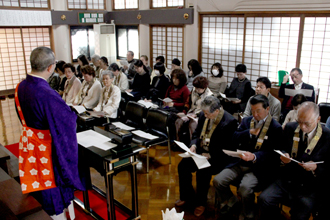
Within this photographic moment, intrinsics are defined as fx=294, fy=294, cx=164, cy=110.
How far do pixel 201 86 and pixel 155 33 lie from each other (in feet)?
17.6

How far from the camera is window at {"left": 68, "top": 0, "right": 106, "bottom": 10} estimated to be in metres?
9.85

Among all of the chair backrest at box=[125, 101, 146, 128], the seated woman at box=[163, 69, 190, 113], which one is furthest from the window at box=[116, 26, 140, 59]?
the chair backrest at box=[125, 101, 146, 128]

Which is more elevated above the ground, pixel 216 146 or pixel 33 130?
pixel 33 130

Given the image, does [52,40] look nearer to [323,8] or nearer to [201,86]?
[201,86]

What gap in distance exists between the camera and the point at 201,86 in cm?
436

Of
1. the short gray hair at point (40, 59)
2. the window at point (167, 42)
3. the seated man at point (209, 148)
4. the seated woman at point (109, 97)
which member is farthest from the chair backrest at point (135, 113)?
the window at point (167, 42)

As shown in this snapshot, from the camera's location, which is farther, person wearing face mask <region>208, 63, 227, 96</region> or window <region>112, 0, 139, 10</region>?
window <region>112, 0, 139, 10</region>

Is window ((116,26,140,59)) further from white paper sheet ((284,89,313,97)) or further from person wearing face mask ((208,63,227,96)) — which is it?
white paper sheet ((284,89,313,97))

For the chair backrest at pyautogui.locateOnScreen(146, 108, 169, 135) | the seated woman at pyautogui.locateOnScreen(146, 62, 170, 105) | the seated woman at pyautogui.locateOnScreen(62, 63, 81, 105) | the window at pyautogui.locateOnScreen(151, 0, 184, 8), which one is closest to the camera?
the chair backrest at pyautogui.locateOnScreen(146, 108, 169, 135)

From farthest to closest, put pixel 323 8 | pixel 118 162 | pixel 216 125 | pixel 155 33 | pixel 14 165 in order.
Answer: pixel 155 33, pixel 323 8, pixel 14 165, pixel 216 125, pixel 118 162

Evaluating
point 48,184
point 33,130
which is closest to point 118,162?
point 48,184

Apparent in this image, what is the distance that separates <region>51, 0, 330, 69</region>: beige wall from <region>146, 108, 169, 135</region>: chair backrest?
11.7ft

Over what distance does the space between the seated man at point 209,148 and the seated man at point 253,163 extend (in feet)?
0.51

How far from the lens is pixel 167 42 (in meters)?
8.91
